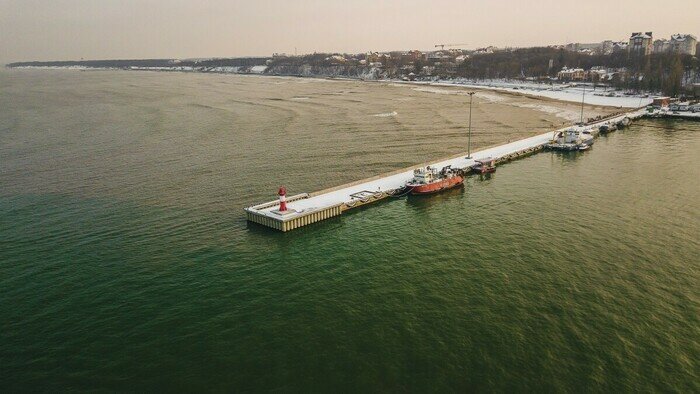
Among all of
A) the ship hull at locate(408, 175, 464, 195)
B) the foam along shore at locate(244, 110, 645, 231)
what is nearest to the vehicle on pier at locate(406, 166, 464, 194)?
the ship hull at locate(408, 175, 464, 195)

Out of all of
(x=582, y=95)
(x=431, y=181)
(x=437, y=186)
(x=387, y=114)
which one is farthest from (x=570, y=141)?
(x=582, y=95)

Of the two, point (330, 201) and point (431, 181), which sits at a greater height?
point (431, 181)

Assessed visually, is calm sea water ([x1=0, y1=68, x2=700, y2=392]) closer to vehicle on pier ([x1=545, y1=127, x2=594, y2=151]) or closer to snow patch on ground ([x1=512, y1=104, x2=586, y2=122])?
vehicle on pier ([x1=545, y1=127, x2=594, y2=151])

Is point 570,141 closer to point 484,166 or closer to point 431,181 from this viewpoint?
point 484,166

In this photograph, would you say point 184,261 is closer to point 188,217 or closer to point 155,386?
point 188,217

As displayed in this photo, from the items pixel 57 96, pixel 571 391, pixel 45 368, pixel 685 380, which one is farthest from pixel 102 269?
pixel 57 96

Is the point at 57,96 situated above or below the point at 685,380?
above
